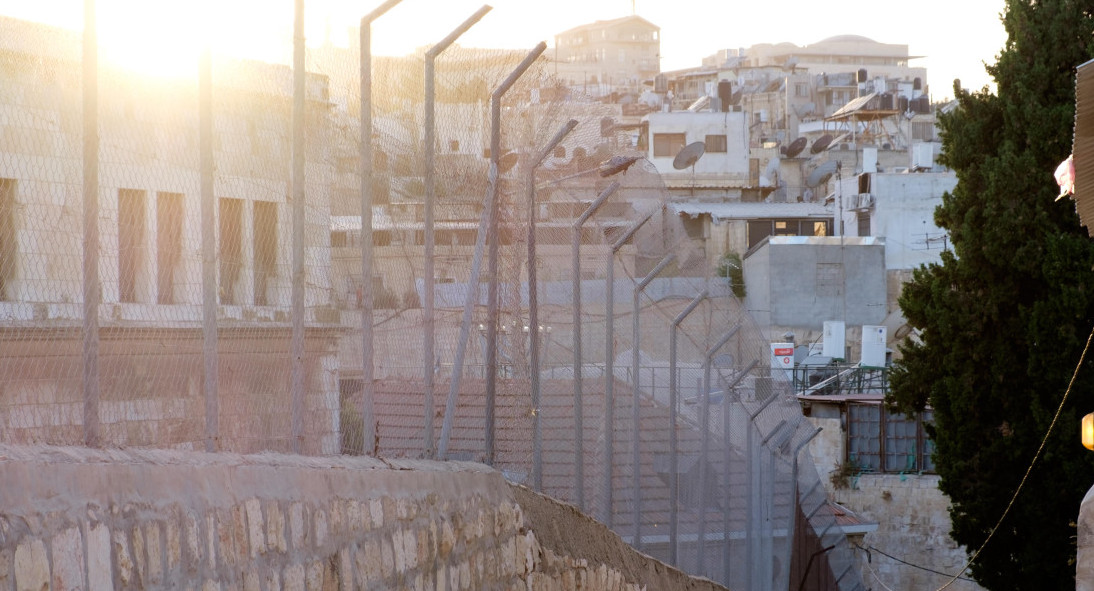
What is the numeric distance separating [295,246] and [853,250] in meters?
36.9

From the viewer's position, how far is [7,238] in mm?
3967

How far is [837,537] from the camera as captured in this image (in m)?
20.6

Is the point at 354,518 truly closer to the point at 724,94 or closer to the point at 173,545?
the point at 173,545

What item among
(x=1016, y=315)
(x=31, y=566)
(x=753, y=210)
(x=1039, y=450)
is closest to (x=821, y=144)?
(x=753, y=210)

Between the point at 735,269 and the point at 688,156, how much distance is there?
225 inches

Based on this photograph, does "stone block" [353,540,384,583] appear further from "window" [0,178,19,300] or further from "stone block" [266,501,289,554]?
"window" [0,178,19,300]

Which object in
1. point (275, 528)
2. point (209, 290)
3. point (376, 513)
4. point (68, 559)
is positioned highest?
point (209, 290)

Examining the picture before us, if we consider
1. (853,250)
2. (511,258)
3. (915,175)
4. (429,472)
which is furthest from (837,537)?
(915,175)

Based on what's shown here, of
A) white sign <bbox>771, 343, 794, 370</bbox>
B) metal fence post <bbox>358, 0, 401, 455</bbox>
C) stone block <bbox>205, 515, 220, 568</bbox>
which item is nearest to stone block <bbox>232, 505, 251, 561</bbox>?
stone block <bbox>205, 515, 220, 568</bbox>

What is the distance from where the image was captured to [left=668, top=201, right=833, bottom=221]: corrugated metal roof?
47312 millimetres

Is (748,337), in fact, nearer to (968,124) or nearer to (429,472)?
(968,124)

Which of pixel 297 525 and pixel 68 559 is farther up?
pixel 68 559

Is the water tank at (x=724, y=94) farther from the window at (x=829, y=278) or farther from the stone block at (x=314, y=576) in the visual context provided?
the stone block at (x=314, y=576)

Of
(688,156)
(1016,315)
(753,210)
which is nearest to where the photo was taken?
(1016,315)
